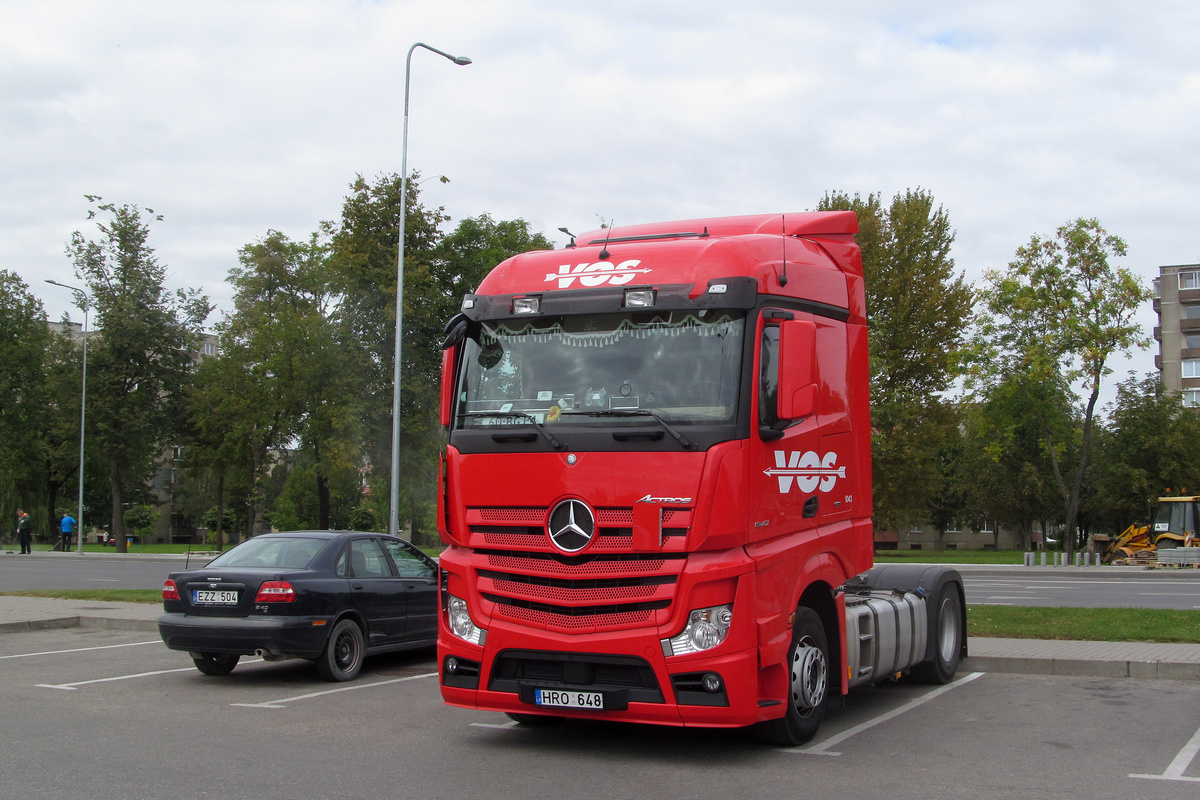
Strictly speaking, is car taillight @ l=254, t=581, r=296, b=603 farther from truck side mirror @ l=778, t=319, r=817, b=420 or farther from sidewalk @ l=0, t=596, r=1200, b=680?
sidewalk @ l=0, t=596, r=1200, b=680

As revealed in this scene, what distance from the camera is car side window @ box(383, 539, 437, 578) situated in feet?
37.9

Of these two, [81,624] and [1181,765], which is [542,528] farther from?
[81,624]

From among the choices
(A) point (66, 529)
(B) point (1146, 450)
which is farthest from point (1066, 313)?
(A) point (66, 529)

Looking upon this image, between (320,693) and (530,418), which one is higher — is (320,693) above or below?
below

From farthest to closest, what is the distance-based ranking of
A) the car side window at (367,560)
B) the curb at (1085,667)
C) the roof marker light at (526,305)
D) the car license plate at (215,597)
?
the car side window at (367,560)
the curb at (1085,667)
the car license plate at (215,597)
the roof marker light at (526,305)

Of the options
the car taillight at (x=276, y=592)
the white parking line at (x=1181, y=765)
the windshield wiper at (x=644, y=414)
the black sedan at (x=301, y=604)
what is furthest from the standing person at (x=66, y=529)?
the white parking line at (x=1181, y=765)

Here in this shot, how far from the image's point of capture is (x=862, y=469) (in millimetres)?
8438

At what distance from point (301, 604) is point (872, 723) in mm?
5286

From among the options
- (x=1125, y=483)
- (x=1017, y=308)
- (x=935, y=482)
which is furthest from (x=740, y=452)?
(x=1125, y=483)

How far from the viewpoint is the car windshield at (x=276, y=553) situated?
34.3 feet

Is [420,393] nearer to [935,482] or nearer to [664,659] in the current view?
[935,482]

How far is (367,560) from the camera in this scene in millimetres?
11070

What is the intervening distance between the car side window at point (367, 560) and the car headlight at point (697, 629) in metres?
5.23

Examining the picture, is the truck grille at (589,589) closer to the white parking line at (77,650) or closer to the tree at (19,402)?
the white parking line at (77,650)
